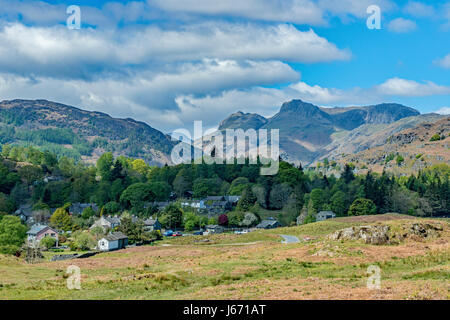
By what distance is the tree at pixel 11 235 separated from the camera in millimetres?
87875

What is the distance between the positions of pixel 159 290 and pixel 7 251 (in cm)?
5985

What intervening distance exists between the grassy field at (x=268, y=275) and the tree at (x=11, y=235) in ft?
72.5

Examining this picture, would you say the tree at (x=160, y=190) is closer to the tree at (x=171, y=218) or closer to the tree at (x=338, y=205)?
the tree at (x=171, y=218)

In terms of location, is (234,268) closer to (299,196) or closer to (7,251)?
(7,251)

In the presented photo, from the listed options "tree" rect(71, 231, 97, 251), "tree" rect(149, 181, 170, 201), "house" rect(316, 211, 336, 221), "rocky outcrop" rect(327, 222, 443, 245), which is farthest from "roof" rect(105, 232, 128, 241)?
"tree" rect(149, 181, 170, 201)

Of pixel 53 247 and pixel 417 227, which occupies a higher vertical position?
pixel 417 227

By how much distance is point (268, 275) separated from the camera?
150ft

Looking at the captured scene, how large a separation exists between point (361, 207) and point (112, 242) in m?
74.9

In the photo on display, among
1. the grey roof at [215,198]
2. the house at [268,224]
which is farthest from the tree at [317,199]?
the grey roof at [215,198]

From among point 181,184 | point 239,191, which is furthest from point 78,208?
point 239,191

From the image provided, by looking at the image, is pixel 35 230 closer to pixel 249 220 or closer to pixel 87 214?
pixel 87 214

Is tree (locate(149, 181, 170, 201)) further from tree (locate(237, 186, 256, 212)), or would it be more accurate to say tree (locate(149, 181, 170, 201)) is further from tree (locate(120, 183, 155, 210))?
tree (locate(237, 186, 256, 212))
